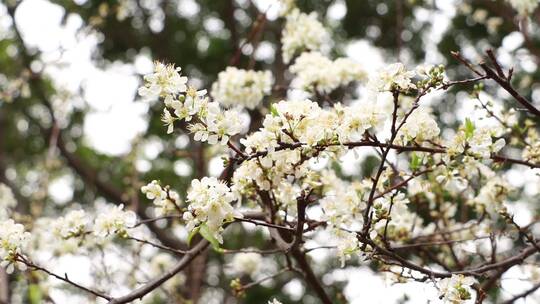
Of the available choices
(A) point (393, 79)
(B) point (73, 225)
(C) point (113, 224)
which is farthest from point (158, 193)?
(A) point (393, 79)

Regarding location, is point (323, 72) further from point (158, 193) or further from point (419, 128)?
point (158, 193)

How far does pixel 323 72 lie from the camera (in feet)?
10.1

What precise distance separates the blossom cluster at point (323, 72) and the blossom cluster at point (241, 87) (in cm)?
18

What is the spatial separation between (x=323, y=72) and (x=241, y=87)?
1.45 feet

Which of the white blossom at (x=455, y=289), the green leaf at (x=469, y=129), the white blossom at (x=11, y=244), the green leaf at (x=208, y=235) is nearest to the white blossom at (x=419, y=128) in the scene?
the green leaf at (x=469, y=129)

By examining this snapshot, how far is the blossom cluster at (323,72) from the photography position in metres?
3.09

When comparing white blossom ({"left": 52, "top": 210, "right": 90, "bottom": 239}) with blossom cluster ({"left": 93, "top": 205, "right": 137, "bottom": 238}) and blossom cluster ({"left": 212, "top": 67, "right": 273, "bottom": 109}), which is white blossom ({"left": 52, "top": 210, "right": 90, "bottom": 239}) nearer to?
blossom cluster ({"left": 93, "top": 205, "right": 137, "bottom": 238})

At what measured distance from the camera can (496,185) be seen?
2.67m

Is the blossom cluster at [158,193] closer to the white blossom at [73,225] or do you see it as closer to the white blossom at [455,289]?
the white blossom at [73,225]

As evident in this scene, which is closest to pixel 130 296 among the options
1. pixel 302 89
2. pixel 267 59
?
pixel 302 89

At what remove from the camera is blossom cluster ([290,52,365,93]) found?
309 centimetres

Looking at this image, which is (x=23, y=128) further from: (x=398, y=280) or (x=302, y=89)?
(x=398, y=280)

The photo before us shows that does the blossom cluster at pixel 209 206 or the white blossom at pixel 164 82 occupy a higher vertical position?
the white blossom at pixel 164 82

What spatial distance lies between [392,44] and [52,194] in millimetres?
4181
